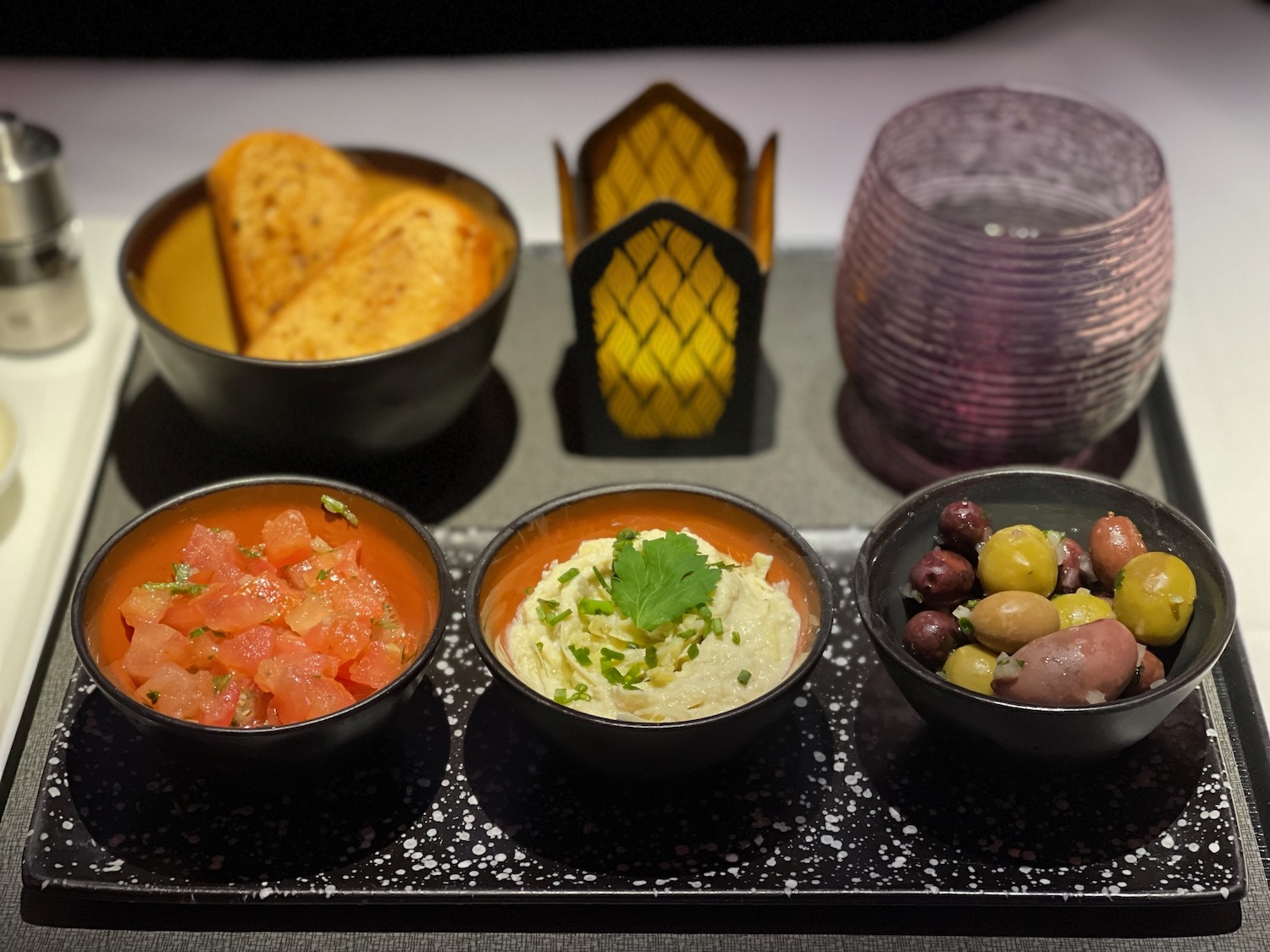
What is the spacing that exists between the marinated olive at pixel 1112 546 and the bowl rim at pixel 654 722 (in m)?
0.26

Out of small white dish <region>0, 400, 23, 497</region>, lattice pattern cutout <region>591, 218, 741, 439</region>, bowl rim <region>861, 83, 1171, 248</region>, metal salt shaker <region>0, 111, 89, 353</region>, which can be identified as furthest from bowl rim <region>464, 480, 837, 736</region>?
metal salt shaker <region>0, 111, 89, 353</region>

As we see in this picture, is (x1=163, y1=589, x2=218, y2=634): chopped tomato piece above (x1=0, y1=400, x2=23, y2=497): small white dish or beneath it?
above

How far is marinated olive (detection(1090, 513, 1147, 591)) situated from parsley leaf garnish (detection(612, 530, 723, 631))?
375mm

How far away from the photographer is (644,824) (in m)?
1.35

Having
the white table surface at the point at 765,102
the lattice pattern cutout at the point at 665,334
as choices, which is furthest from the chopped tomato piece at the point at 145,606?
the white table surface at the point at 765,102

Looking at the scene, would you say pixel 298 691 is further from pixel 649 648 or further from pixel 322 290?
pixel 322 290

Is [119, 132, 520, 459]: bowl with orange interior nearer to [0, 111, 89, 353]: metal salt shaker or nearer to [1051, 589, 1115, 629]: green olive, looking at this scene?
[0, 111, 89, 353]: metal salt shaker

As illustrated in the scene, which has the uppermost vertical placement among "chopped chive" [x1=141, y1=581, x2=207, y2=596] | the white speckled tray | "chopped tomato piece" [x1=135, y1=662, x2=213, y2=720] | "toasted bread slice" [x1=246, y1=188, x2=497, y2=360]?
"toasted bread slice" [x1=246, y1=188, x2=497, y2=360]

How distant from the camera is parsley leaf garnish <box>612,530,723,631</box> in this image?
133 centimetres

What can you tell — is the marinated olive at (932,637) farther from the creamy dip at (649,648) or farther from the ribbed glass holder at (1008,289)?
the ribbed glass holder at (1008,289)

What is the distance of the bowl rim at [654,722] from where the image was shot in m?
1.24

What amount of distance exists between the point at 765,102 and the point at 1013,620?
163 cm

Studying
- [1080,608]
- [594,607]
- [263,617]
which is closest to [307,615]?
[263,617]

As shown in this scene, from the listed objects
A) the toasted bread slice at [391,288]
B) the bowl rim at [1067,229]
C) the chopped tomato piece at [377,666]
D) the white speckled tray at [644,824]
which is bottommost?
the white speckled tray at [644,824]
